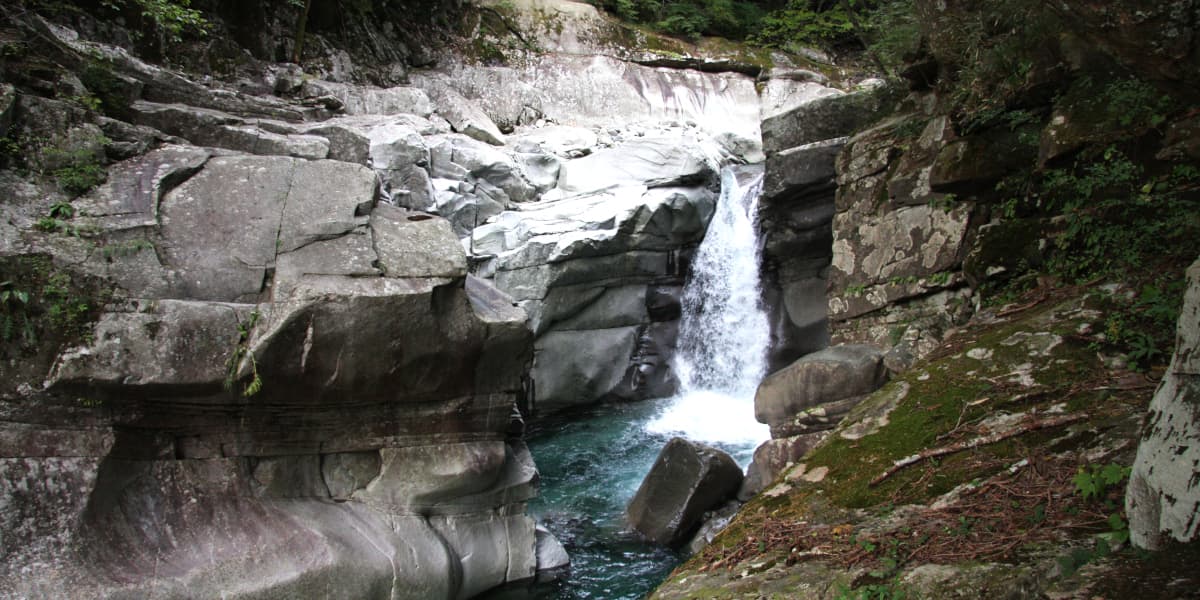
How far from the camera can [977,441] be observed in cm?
420

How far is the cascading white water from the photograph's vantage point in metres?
15.2

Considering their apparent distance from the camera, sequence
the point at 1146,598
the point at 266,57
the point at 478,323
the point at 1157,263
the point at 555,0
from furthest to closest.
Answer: the point at 555,0 → the point at 266,57 → the point at 478,323 → the point at 1157,263 → the point at 1146,598

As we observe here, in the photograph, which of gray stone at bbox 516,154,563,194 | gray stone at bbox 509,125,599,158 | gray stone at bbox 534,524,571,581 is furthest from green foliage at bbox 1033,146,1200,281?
gray stone at bbox 509,125,599,158

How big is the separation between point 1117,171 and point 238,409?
25.4ft

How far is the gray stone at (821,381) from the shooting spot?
7.65 metres

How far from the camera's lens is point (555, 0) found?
22922 millimetres

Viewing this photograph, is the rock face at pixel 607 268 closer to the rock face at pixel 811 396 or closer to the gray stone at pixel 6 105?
the rock face at pixel 811 396

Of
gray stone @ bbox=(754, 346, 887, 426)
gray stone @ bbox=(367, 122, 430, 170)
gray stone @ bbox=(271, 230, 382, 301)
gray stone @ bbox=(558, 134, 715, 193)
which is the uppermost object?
gray stone @ bbox=(367, 122, 430, 170)

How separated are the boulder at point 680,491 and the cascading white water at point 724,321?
18.0 feet

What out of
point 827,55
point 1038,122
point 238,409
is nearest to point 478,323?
point 238,409

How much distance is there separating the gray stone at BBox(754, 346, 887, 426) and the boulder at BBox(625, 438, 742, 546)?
1012 millimetres

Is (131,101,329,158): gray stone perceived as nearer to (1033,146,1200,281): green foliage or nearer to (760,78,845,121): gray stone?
(1033,146,1200,281): green foliage

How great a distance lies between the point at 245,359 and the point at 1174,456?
6.01 m

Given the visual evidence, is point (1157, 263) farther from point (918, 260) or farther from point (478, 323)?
point (478, 323)
